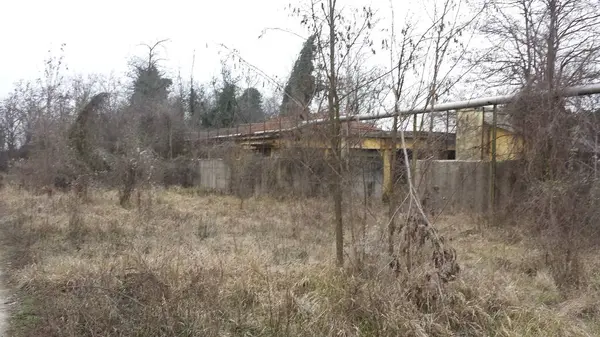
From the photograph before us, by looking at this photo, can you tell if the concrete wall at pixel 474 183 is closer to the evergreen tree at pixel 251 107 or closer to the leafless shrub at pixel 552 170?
the leafless shrub at pixel 552 170

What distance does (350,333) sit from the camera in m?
4.94

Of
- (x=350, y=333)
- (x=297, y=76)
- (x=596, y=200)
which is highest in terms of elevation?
(x=297, y=76)

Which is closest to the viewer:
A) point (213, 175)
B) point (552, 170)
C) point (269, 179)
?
point (552, 170)

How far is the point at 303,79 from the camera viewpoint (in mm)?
7074

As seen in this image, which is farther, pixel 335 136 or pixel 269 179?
pixel 269 179

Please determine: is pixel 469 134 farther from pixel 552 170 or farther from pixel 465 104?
pixel 552 170

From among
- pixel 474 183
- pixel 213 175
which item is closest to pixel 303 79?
pixel 474 183

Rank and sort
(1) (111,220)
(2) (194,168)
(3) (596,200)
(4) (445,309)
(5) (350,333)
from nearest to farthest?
1. (5) (350,333)
2. (4) (445,309)
3. (3) (596,200)
4. (1) (111,220)
5. (2) (194,168)

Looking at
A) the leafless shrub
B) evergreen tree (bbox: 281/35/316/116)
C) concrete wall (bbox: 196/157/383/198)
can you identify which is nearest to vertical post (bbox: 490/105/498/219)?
the leafless shrub

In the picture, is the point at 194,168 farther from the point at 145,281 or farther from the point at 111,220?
the point at 145,281

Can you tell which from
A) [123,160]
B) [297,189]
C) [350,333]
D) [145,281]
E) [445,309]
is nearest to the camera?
[350,333]

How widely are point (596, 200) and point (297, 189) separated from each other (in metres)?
12.8

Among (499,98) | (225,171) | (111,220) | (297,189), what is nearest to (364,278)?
(111,220)

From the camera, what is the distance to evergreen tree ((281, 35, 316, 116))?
692cm
